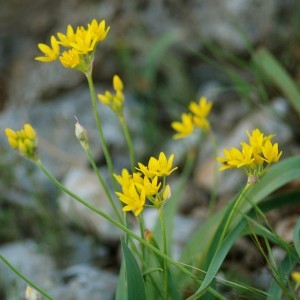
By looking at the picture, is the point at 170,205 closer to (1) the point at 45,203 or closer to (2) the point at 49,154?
(1) the point at 45,203

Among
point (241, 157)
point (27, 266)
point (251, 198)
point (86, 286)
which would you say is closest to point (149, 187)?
point (241, 157)

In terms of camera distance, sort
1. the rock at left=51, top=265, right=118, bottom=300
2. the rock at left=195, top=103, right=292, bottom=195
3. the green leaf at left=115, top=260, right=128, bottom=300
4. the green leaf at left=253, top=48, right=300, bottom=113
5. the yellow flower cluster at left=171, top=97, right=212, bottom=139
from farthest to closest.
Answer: the rock at left=195, top=103, right=292, bottom=195
the green leaf at left=253, top=48, right=300, bottom=113
the rock at left=51, top=265, right=118, bottom=300
the yellow flower cluster at left=171, top=97, right=212, bottom=139
the green leaf at left=115, top=260, right=128, bottom=300

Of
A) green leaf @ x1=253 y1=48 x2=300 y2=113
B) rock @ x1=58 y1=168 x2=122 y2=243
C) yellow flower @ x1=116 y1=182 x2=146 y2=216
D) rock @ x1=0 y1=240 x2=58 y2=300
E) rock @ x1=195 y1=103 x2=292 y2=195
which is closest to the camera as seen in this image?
yellow flower @ x1=116 y1=182 x2=146 y2=216

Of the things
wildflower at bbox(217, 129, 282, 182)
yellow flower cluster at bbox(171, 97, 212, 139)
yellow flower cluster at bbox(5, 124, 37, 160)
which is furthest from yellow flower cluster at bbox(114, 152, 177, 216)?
yellow flower cluster at bbox(171, 97, 212, 139)

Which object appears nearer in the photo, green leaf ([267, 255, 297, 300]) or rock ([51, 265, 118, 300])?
green leaf ([267, 255, 297, 300])

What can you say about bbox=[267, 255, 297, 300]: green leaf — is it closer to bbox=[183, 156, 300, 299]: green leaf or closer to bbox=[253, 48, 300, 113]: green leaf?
bbox=[183, 156, 300, 299]: green leaf

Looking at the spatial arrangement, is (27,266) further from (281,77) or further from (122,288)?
(281,77)

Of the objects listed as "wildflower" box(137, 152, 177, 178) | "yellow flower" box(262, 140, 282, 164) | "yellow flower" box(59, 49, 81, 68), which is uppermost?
"yellow flower" box(59, 49, 81, 68)
